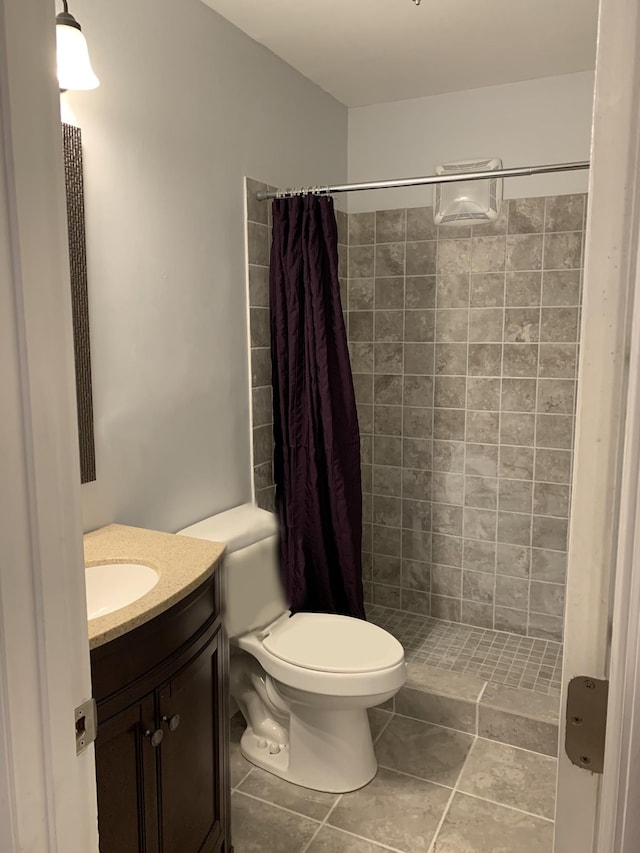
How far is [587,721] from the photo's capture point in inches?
26.1

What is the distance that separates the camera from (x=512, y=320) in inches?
113

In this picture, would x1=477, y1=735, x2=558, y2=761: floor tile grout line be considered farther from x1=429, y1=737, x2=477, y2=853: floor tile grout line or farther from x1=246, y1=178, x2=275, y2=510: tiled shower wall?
x1=246, y1=178, x2=275, y2=510: tiled shower wall

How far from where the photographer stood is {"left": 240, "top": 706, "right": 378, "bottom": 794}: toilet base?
7.13 ft

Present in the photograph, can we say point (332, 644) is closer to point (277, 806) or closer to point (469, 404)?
point (277, 806)

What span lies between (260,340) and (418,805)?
5.44 feet

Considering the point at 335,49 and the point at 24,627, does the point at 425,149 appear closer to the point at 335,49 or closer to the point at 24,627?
the point at 335,49

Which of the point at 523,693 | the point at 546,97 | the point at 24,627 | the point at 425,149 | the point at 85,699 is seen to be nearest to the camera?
the point at 24,627

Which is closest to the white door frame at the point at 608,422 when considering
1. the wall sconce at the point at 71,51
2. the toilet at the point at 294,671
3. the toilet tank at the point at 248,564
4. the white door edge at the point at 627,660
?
the white door edge at the point at 627,660

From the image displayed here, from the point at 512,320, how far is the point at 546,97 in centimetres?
90

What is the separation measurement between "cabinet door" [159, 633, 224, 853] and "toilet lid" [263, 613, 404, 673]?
46 cm

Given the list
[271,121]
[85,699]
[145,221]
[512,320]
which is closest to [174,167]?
[145,221]

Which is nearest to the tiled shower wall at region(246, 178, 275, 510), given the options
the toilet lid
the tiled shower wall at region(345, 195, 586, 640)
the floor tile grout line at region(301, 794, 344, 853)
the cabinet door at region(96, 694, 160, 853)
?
the toilet lid

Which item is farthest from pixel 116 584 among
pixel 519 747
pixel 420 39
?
pixel 420 39

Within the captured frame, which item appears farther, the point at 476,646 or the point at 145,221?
the point at 476,646
